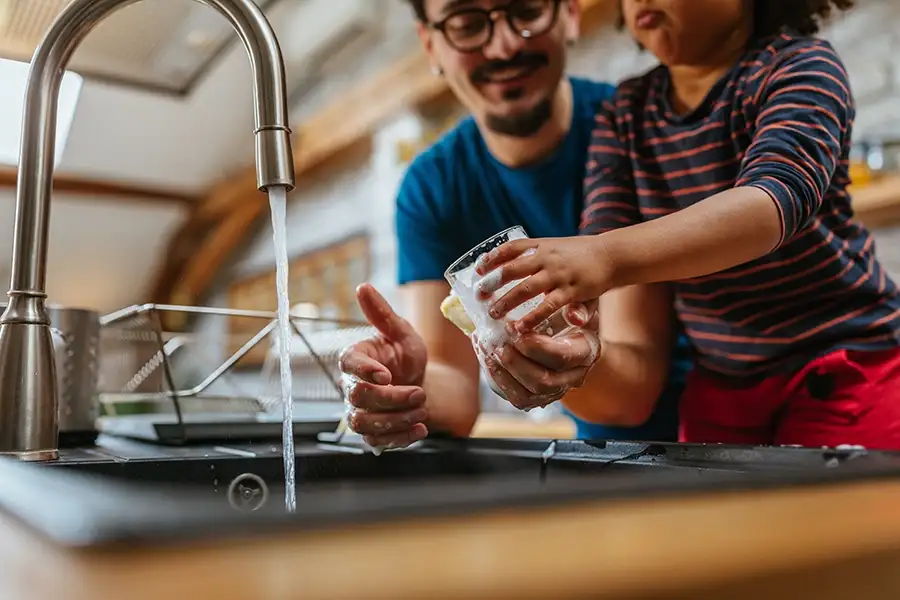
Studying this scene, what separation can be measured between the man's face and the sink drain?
25.8 inches

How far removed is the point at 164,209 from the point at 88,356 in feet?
14.6

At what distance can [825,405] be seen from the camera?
2.70 ft

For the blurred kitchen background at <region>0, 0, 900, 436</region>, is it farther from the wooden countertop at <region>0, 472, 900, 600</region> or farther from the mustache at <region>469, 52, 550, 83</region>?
the wooden countertop at <region>0, 472, 900, 600</region>

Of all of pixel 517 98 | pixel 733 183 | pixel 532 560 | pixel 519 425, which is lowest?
pixel 532 560

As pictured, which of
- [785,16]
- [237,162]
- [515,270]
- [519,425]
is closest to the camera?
[515,270]

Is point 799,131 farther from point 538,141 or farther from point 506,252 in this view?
point 538,141

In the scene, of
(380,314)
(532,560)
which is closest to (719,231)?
(380,314)

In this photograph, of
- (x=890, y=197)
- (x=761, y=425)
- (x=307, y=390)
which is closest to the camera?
(x=761, y=425)

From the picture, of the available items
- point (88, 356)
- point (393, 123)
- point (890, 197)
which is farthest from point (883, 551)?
point (393, 123)

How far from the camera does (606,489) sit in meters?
0.28

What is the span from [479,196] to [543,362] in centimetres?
58

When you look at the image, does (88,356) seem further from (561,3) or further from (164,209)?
(164,209)

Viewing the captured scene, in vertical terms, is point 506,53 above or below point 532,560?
above

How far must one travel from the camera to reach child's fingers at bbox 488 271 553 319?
1.74 ft
